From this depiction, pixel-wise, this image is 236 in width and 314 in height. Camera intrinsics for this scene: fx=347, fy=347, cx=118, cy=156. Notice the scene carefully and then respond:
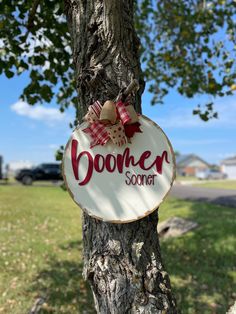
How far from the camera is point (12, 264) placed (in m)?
5.65

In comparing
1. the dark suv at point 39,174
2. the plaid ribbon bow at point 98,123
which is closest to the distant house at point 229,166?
the dark suv at point 39,174

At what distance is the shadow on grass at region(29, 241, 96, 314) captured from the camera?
412 cm

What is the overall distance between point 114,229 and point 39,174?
26525mm

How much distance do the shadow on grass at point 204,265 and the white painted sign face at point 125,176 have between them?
8.67 feet

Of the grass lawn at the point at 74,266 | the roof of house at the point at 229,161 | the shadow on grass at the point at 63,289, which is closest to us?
the shadow on grass at the point at 63,289

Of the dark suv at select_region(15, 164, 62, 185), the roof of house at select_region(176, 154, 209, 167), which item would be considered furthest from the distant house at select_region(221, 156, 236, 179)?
the dark suv at select_region(15, 164, 62, 185)

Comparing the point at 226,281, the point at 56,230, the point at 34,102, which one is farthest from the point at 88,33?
the point at 56,230

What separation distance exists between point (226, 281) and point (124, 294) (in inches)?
136

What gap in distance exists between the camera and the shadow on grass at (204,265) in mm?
4320

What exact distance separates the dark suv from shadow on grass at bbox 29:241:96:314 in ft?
71.4

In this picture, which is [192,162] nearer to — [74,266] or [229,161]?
[229,161]

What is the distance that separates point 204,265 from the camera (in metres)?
5.67

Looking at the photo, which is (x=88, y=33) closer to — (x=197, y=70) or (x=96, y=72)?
(x=96, y=72)

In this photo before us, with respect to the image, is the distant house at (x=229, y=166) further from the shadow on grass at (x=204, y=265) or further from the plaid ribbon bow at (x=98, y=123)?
the plaid ribbon bow at (x=98, y=123)
